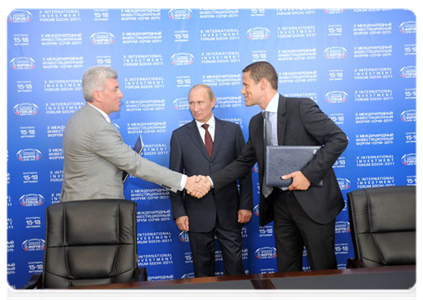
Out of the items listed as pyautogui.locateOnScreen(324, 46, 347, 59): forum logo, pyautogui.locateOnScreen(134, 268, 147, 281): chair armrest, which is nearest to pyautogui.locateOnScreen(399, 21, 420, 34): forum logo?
pyautogui.locateOnScreen(324, 46, 347, 59): forum logo

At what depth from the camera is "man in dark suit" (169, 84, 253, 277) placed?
2.86m

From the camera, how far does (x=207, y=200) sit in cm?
289

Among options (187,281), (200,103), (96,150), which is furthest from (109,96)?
(187,281)

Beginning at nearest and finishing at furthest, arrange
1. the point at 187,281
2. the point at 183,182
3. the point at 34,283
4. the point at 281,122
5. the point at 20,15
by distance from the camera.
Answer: the point at 187,281
the point at 34,283
the point at 281,122
the point at 183,182
the point at 20,15

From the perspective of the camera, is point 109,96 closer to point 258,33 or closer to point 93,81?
point 93,81

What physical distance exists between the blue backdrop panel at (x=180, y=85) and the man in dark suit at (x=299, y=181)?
0.97 m

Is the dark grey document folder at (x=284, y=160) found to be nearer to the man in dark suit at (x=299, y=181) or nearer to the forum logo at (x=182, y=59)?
the man in dark suit at (x=299, y=181)

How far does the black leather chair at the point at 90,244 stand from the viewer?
199 centimetres

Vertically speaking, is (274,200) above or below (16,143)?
below

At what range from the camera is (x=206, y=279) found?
1.50 metres

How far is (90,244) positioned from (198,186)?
3.07 feet
